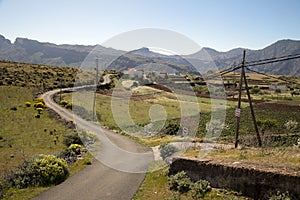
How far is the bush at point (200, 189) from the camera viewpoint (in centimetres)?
1067

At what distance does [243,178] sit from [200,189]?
1.76 m

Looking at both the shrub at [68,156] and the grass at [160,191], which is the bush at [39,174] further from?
the grass at [160,191]

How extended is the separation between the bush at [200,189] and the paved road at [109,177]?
9.59ft

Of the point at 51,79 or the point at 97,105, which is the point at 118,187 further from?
the point at 51,79

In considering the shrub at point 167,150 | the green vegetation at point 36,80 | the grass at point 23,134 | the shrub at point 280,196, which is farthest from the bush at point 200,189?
the green vegetation at point 36,80

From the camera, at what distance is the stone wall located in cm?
871

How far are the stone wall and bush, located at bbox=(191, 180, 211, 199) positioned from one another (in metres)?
0.32

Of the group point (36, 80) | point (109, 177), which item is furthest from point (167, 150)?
point (36, 80)

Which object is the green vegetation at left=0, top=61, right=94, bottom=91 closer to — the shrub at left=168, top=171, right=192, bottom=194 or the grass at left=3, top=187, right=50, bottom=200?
the grass at left=3, top=187, right=50, bottom=200

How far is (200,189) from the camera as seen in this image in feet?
35.5

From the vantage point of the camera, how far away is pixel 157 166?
16.4m

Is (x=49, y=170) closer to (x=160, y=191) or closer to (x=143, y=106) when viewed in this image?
(x=160, y=191)

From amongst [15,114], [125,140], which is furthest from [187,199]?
[15,114]

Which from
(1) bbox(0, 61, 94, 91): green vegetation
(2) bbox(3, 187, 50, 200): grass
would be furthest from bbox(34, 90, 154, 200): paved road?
(1) bbox(0, 61, 94, 91): green vegetation
